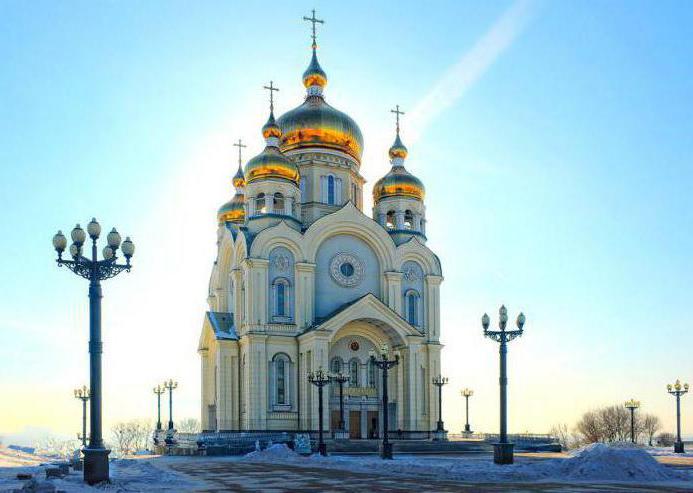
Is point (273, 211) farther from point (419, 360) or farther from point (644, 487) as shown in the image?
point (644, 487)

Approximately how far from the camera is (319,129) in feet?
169

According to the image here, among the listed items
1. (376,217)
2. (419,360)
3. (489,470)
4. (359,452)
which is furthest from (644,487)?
(376,217)

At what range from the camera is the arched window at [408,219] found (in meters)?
51.9

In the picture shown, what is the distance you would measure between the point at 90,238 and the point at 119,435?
78.7 m

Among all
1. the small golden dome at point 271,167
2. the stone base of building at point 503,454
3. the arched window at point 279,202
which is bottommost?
the stone base of building at point 503,454

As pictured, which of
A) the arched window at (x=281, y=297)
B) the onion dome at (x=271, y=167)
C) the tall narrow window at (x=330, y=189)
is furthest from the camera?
the tall narrow window at (x=330, y=189)

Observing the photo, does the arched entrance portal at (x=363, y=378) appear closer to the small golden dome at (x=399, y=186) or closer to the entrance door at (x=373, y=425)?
the entrance door at (x=373, y=425)

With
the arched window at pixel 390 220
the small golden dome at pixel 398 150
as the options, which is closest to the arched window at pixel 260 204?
the arched window at pixel 390 220

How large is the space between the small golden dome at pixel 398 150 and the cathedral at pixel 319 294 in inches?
6.8

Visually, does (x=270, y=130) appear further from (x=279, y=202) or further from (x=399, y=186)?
(x=399, y=186)

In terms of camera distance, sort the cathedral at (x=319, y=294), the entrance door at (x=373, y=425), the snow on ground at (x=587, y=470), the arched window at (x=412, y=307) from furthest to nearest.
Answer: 1. the arched window at (x=412, y=307)
2. the entrance door at (x=373, y=425)
3. the cathedral at (x=319, y=294)
4. the snow on ground at (x=587, y=470)

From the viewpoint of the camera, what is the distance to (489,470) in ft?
69.3

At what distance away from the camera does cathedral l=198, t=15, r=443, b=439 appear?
4444 cm

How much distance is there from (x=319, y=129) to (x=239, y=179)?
11287mm
